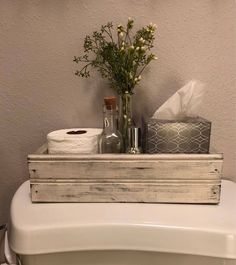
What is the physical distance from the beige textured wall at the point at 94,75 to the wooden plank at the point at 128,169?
210 mm

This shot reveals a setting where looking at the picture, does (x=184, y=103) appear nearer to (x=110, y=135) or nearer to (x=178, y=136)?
(x=178, y=136)

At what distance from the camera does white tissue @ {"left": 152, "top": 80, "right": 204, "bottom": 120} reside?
0.65 m

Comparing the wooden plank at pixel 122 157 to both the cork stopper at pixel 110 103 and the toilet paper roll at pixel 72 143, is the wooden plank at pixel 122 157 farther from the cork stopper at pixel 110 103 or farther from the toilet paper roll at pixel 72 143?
the cork stopper at pixel 110 103

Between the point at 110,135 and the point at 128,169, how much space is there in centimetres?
12

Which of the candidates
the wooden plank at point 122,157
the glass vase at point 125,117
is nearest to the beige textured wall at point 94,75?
the glass vase at point 125,117

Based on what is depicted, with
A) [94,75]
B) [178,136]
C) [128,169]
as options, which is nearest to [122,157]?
[128,169]

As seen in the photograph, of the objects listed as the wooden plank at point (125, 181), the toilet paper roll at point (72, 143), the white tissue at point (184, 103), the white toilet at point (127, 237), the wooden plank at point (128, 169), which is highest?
the white tissue at point (184, 103)

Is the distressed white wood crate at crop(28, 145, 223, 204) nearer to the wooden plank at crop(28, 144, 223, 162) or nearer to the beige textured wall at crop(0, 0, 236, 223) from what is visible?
the wooden plank at crop(28, 144, 223, 162)

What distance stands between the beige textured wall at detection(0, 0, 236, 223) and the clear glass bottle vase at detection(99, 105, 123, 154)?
104mm

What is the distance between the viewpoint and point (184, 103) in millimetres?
652

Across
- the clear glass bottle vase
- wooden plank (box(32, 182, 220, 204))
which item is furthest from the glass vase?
wooden plank (box(32, 182, 220, 204))

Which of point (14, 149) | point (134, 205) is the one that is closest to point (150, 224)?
point (134, 205)

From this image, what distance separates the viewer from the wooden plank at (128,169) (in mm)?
583

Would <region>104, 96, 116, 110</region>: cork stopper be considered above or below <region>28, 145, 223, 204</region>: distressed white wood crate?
above
